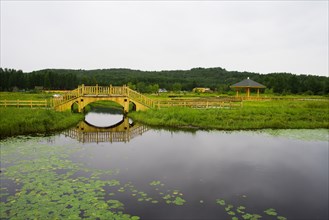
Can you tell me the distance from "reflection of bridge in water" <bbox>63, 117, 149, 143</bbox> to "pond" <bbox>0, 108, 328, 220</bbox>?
200 mm

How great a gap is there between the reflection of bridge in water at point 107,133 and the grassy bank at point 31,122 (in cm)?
111

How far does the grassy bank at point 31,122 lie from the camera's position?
19391 mm

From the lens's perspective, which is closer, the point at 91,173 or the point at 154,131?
the point at 91,173

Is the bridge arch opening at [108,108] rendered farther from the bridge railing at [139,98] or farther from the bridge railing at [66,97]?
the bridge railing at [139,98]

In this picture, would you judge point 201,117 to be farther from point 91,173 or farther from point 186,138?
point 91,173

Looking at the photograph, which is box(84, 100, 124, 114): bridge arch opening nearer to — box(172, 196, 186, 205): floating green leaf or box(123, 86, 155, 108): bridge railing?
box(123, 86, 155, 108): bridge railing

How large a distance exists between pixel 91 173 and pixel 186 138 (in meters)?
9.37

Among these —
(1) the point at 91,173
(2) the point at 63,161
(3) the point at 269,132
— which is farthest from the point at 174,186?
(3) the point at 269,132

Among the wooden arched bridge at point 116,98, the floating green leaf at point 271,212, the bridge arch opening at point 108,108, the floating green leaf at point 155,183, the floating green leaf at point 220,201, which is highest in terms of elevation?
the wooden arched bridge at point 116,98

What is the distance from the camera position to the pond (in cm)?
883

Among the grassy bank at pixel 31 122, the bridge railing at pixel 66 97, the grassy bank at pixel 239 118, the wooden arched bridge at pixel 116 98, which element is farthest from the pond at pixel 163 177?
the wooden arched bridge at pixel 116 98

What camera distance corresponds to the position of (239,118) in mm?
25875

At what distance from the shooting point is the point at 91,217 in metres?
8.14

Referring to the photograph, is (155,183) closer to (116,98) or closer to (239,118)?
(239,118)
